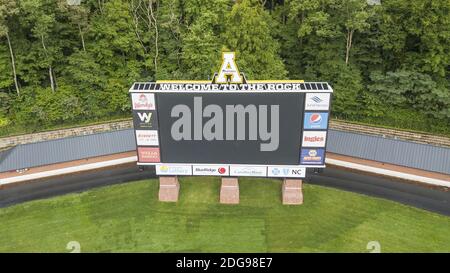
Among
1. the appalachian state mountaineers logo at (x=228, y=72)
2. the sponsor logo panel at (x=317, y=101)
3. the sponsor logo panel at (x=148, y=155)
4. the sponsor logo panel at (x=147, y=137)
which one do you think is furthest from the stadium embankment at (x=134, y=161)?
the appalachian state mountaineers logo at (x=228, y=72)

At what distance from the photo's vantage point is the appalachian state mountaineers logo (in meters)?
27.2

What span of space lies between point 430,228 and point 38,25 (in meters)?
38.8

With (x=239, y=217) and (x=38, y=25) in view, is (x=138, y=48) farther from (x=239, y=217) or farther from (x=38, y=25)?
(x=239, y=217)

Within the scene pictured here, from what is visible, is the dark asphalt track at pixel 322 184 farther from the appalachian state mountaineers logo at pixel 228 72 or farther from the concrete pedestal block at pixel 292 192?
the appalachian state mountaineers logo at pixel 228 72

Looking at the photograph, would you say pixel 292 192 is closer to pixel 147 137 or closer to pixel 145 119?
pixel 147 137

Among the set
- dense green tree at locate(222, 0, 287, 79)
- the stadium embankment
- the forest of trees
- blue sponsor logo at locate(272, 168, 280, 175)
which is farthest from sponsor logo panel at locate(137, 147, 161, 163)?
dense green tree at locate(222, 0, 287, 79)

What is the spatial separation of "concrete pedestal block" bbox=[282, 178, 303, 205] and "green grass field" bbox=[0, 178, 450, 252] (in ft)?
1.65

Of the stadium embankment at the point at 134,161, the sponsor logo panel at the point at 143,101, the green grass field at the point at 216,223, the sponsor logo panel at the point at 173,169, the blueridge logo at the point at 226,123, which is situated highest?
the sponsor logo panel at the point at 143,101

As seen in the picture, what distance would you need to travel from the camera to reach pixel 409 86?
37750 millimetres

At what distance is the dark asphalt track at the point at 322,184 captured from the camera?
102 ft

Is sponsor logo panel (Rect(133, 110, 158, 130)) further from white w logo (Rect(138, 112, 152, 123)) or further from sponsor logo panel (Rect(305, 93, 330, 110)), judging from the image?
sponsor logo panel (Rect(305, 93, 330, 110))

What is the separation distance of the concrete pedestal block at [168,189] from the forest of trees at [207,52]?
12.3m

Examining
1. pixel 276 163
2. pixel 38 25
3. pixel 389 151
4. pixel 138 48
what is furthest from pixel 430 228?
pixel 38 25

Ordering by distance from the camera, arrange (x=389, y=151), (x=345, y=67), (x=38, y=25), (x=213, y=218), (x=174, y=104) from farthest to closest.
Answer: (x=345, y=67), (x=38, y=25), (x=389, y=151), (x=213, y=218), (x=174, y=104)
